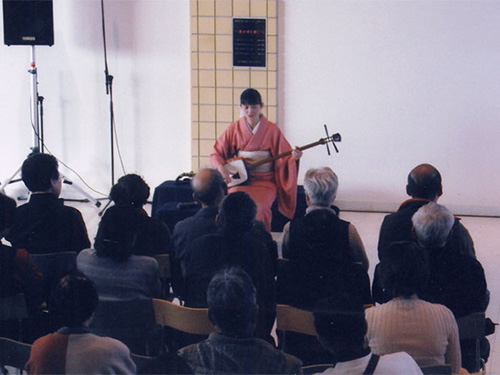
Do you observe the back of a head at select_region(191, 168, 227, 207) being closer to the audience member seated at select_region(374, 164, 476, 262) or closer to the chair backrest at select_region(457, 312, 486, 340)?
the audience member seated at select_region(374, 164, 476, 262)

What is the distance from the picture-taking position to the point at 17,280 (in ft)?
9.64

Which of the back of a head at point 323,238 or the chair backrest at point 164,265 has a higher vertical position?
the back of a head at point 323,238

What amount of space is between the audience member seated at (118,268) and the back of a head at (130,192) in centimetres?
42

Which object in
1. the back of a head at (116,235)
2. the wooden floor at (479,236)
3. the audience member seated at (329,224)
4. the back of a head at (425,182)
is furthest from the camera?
the wooden floor at (479,236)

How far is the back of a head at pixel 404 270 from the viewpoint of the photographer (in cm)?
248

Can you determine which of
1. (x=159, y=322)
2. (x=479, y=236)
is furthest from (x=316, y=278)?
(x=479, y=236)

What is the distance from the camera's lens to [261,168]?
562cm

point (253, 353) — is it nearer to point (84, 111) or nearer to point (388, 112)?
point (388, 112)

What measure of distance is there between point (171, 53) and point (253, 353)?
4886 millimetres

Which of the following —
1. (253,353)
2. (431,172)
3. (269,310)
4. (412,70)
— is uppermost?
(412,70)

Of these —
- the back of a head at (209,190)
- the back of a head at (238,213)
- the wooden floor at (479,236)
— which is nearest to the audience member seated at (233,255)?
the back of a head at (238,213)

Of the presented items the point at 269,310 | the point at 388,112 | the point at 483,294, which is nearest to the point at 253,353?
the point at 269,310

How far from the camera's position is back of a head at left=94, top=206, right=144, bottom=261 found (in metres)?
2.95

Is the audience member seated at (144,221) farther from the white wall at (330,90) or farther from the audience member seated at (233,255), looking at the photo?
the white wall at (330,90)
